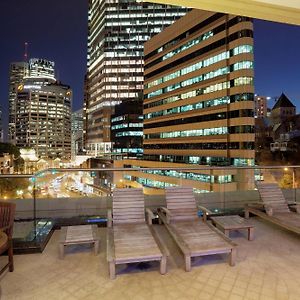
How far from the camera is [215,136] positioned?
5938cm

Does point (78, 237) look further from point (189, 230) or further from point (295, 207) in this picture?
point (295, 207)

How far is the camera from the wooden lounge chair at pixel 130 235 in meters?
4.16

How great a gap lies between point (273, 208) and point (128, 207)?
3578 millimetres

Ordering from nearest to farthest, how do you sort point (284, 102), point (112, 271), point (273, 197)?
1. point (112, 271)
2. point (273, 197)
3. point (284, 102)

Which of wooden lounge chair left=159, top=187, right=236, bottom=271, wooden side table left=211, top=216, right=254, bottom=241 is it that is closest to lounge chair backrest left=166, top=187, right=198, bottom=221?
wooden lounge chair left=159, top=187, right=236, bottom=271

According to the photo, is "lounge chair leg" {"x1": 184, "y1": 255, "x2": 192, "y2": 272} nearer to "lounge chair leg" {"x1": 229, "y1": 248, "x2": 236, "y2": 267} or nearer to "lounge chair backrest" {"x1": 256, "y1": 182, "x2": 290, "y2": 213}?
"lounge chair leg" {"x1": 229, "y1": 248, "x2": 236, "y2": 267}

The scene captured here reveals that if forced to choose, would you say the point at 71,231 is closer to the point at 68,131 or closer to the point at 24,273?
the point at 24,273

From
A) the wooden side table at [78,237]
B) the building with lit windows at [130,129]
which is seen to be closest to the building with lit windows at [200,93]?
the building with lit windows at [130,129]

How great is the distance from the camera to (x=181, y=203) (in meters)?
6.27

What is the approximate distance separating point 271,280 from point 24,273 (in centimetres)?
376

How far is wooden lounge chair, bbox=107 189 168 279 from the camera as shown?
4.16 m

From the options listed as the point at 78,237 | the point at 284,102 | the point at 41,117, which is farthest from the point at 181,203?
the point at 41,117

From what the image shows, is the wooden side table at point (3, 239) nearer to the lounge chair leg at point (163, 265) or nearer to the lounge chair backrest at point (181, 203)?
the lounge chair leg at point (163, 265)

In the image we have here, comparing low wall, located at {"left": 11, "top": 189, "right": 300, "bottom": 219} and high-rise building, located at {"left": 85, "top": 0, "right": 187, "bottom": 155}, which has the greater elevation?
high-rise building, located at {"left": 85, "top": 0, "right": 187, "bottom": 155}
